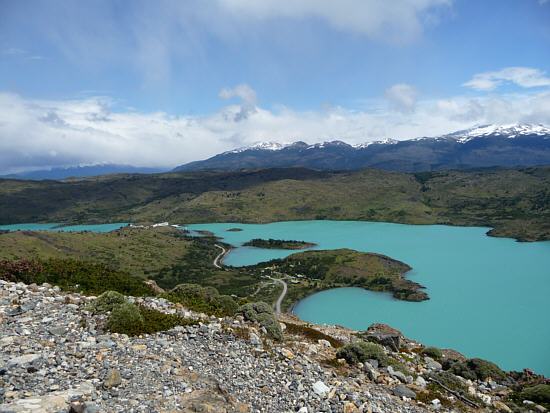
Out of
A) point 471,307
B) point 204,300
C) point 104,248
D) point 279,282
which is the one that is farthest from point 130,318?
point 104,248

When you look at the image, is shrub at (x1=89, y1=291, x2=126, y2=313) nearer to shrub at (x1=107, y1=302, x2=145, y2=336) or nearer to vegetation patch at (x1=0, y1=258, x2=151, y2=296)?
shrub at (x1=107, y1=302, x2=145, y2=336)

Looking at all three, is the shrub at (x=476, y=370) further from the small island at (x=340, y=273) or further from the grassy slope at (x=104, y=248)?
the grassy slope at (x=104, y=248)

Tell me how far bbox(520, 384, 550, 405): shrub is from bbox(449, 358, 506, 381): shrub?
8.46 feet

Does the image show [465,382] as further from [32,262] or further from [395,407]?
[32,262]

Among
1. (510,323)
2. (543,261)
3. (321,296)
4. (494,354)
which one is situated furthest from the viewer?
(543,261)

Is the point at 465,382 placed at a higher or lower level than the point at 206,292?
lower

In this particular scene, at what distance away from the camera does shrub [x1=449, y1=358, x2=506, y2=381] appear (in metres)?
23.4

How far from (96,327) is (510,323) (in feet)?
337

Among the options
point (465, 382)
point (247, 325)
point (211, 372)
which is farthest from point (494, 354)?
point (211, 372)

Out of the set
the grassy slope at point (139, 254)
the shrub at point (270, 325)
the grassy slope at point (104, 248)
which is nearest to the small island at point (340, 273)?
the grassy slope at point (139, 254)

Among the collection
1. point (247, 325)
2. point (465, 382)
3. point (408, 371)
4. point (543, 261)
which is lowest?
point (543, 261)

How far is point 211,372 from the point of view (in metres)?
14.1

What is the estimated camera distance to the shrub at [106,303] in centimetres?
1702

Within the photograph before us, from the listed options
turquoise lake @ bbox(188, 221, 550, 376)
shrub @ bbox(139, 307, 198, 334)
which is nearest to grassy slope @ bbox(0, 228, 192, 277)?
turquoise lake @ bbox(188, 221, 550, 376)
